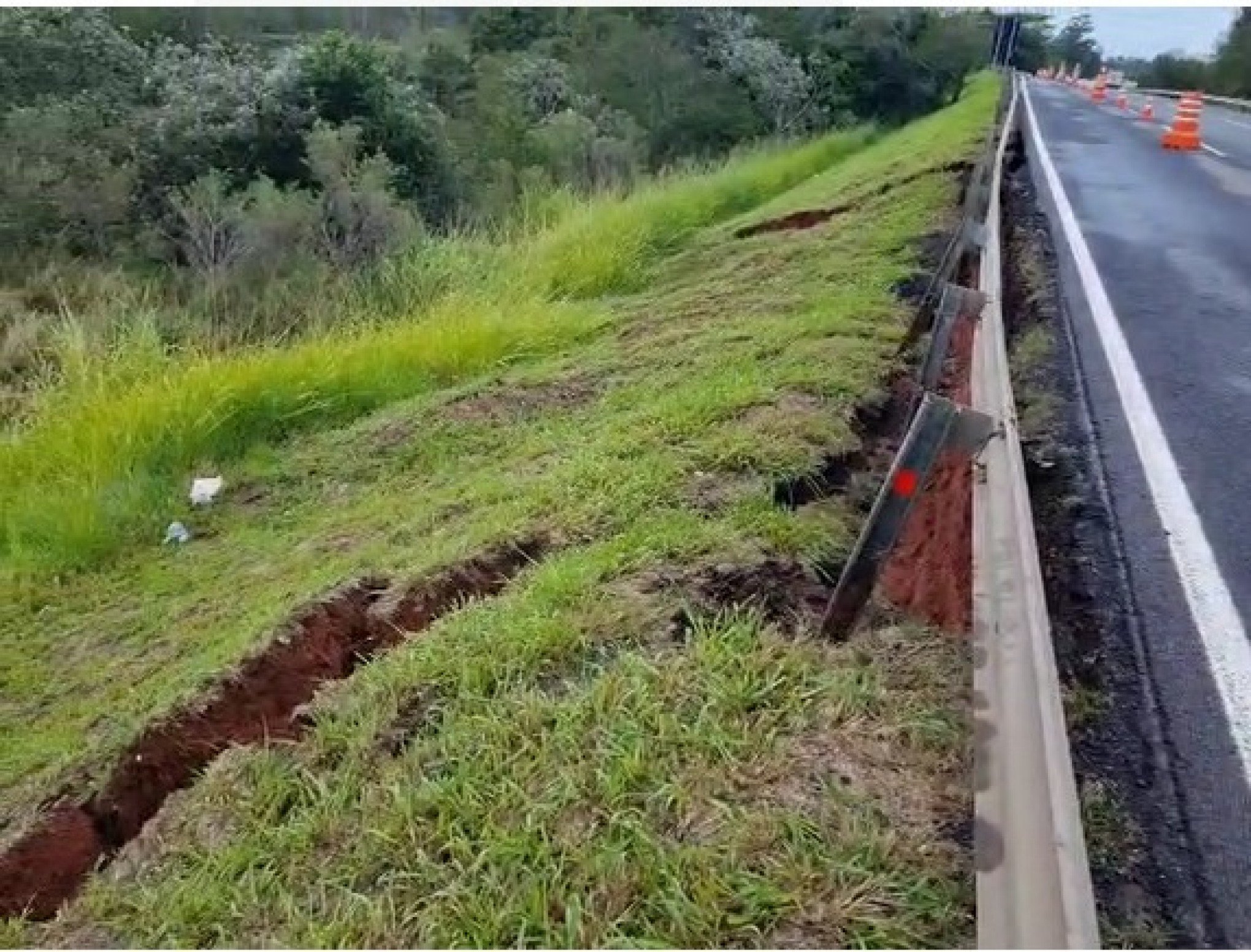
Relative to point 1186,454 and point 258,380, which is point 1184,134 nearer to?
point 1186,454

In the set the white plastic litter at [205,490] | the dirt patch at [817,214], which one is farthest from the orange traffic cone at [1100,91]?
the white plastic litter at [205,490]

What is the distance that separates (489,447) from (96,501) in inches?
75.7

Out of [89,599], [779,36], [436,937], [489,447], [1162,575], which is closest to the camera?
[436,937]

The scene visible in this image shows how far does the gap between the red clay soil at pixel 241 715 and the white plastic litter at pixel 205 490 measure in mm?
2246

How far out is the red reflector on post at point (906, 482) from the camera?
2.78 meters

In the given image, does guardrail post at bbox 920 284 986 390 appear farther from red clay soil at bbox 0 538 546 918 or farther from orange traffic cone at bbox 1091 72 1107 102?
orange traffic cone at bbox 1091 72 1107 102

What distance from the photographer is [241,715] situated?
3.47 m

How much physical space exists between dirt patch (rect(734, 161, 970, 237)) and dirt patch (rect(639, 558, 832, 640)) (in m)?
8.42

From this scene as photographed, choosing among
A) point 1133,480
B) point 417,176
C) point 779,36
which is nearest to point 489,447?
point 1133,480

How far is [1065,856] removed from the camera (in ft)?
5.71

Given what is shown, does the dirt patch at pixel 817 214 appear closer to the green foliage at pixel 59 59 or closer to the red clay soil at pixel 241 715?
the red clay soil at pixel 241 715

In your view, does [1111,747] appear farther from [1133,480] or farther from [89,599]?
[89,599]

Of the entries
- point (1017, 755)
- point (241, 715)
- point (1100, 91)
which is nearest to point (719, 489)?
point (241, 715)

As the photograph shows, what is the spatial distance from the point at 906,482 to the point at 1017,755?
90 centimetres
